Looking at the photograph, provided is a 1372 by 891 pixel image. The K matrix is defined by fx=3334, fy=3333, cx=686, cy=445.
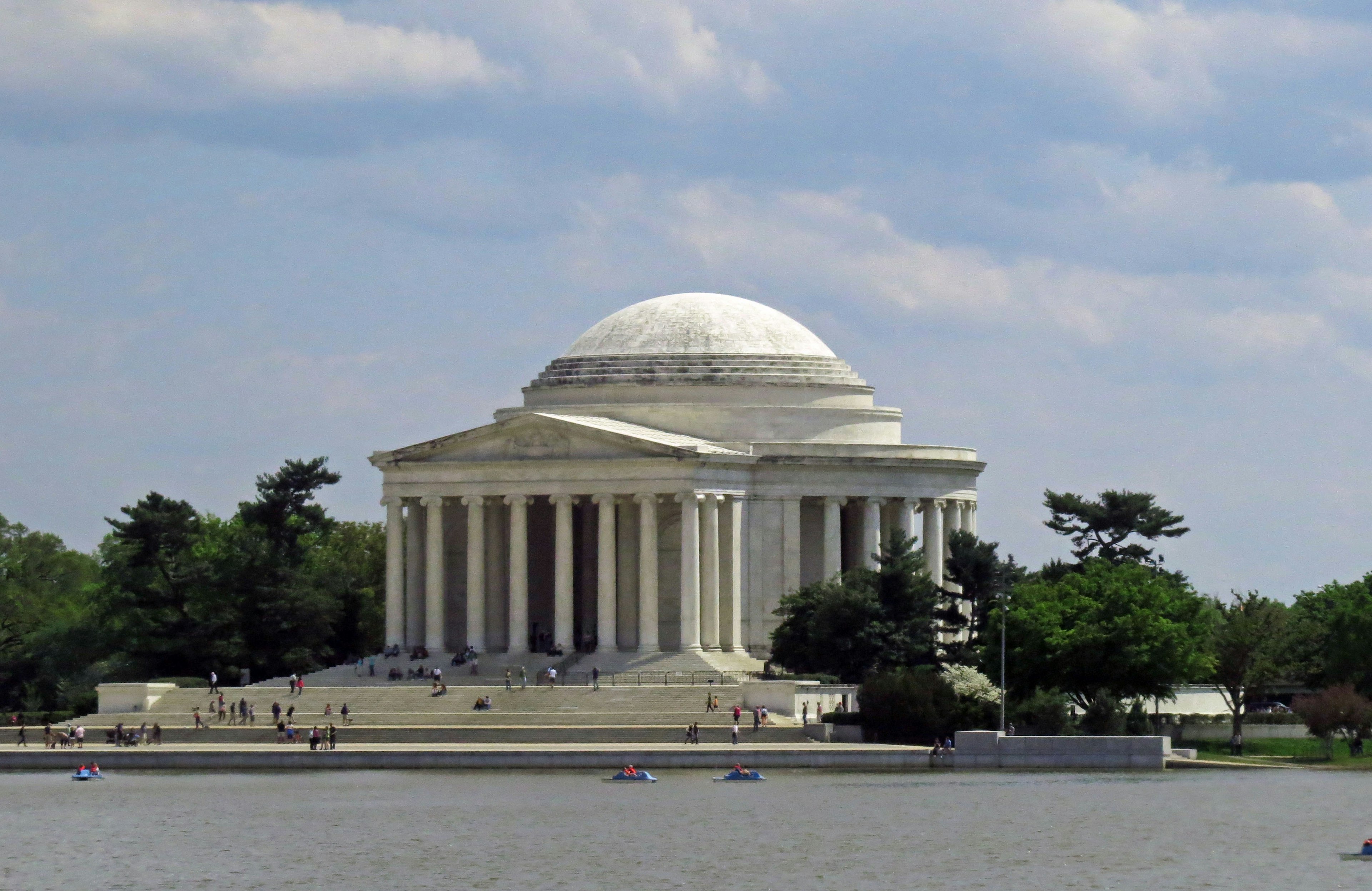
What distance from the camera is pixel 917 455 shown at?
156m

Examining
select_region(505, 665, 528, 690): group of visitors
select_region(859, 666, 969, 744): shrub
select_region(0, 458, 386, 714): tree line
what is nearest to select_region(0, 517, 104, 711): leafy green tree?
select_region(0, 458, 386, 714): tree line

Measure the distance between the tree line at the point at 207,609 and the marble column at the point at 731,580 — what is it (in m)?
19.9

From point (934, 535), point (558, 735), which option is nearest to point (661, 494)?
point (934, 535)

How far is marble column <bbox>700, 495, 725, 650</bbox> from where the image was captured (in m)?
148

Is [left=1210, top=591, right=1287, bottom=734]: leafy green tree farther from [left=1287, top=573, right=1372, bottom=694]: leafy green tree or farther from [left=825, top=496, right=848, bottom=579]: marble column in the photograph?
[left=825, top=496, right=848, bottom=579]: marble column

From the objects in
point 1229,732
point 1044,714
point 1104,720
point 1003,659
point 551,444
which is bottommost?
point 1229,732

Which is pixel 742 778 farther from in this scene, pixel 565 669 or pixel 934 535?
pixel 934 535

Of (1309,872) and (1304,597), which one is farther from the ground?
(1304,597)

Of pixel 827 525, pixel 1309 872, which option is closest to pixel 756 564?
pixel 827 525

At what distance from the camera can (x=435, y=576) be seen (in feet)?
494

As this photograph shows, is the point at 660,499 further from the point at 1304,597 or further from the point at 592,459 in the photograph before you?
the point at 1304,597

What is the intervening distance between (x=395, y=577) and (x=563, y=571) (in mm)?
9385

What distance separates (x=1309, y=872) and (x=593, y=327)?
78.8 metres

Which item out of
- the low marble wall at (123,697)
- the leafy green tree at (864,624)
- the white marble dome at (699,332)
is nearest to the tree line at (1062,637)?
the leafy green tree at (864,624)
